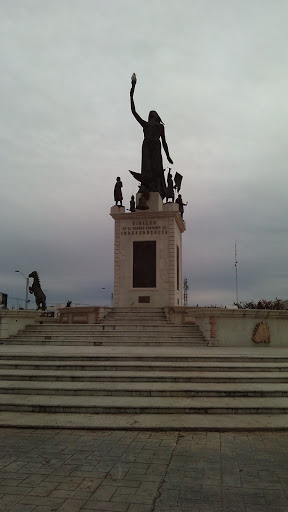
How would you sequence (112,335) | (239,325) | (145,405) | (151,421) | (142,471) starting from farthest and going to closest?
(112,335) → (239,325) → (145,405) → (151,421) → (142,471)

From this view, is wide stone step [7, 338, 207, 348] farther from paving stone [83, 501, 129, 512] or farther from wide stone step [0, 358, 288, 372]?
paving stone [83, 501, 129, 512]

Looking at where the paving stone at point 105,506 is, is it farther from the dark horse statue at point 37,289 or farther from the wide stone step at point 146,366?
the dark horse statue at point 37,289

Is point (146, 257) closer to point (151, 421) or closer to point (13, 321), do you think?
point (13, 321)

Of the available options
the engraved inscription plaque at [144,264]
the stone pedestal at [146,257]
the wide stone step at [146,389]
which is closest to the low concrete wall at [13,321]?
the stone pedestal at [146,257]

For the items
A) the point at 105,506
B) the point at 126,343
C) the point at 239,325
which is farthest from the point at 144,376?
the point at 239,325

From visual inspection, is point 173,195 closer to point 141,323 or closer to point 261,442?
point 141,323

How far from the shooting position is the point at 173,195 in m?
24.2

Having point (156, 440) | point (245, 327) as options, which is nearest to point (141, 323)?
point (245, 327)

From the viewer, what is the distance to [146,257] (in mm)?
22000

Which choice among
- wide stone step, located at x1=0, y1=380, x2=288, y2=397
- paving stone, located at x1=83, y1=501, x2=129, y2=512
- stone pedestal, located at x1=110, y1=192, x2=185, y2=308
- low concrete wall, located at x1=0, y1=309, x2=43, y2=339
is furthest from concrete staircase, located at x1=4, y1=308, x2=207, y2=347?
paving stone, located at x1=83, y1=501, x2=129, y2=512

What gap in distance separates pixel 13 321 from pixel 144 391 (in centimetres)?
946

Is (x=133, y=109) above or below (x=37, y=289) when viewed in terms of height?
above

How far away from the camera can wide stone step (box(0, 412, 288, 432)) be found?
21.1 ft

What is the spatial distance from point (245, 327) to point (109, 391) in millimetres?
7349
